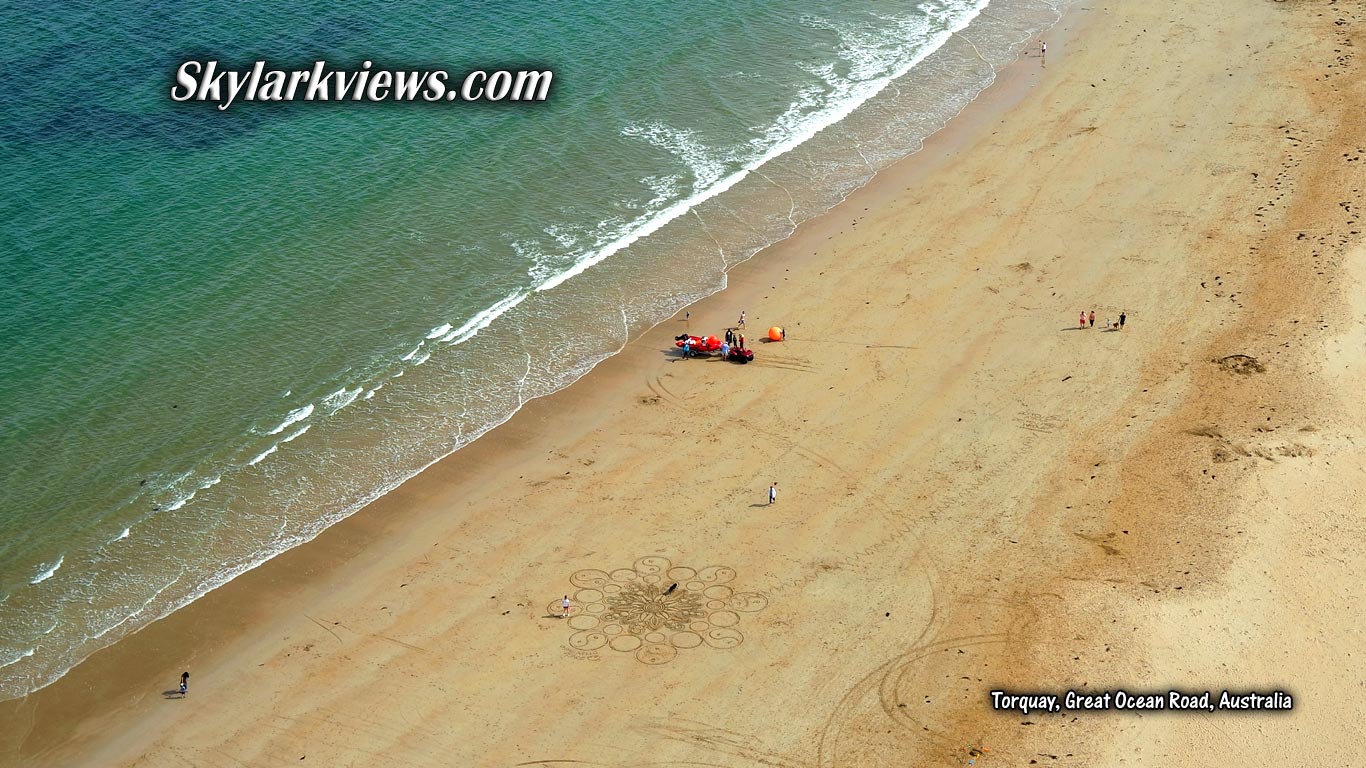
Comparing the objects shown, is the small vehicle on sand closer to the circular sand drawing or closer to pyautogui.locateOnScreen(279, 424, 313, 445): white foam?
the circular sand drawing

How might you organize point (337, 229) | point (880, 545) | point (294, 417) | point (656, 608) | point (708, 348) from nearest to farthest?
1. point (656, 608)
2. point (880, 545)
3. point (294, 417)
4. point (708, 348)
5. point (337, 229)

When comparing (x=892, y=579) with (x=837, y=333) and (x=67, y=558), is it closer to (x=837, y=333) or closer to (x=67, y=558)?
(x=837, y=333)

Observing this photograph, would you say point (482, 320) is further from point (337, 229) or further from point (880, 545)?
point (880, 545)

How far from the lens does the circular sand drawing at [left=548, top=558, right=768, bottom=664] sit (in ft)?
130

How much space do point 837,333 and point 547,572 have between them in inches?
695

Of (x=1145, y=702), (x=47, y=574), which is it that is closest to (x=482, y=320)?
(x=47, y=574)

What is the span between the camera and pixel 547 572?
4231 centimetres

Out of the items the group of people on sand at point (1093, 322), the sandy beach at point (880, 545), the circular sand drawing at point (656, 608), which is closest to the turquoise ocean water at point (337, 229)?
the sandy beach at point (880, 545)

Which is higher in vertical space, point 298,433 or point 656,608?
point 298,433

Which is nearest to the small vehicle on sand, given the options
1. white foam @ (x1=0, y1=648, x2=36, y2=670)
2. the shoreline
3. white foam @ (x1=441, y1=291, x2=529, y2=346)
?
the shoreline

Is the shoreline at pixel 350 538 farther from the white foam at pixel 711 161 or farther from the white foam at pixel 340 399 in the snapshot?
the white foam at pixel 340 399

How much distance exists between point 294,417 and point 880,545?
23.1 metres

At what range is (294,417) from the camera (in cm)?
4956

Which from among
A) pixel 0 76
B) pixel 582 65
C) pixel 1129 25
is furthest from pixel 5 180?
pixel 1129 25
